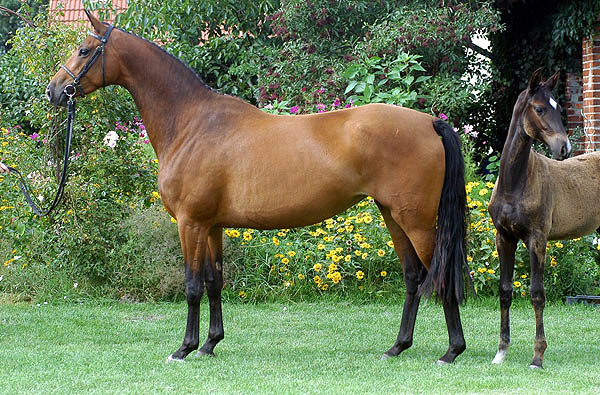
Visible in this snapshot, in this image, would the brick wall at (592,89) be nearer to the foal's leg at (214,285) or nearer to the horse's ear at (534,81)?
the horse's ear at (534,81)

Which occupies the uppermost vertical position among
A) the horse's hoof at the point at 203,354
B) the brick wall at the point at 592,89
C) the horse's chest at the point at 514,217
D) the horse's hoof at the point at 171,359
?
the brick wall at the point at 592,89

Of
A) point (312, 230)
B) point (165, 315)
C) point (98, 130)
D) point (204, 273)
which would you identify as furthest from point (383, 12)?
point (204, 273)

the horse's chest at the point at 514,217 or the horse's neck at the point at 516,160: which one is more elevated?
the horse's neck at the point at 516,160

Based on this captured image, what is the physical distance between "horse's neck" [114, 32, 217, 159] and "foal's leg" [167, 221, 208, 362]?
620mm

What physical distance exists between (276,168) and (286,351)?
1.33m

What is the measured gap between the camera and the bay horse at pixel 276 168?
16.1 feet

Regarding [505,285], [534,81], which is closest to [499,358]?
[505,285]

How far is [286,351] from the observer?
5465 mm

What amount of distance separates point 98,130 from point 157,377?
3575 millimetres

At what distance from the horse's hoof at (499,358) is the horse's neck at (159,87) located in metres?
2.54

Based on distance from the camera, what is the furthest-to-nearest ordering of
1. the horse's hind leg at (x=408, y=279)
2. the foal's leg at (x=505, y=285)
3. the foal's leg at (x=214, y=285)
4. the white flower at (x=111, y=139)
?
the white flower at (x=111, y=139), the foal's leg at (x=214, y=285), the horse's hind leg at (x=408, y=279), the foal's leg at (x=505, y=285)

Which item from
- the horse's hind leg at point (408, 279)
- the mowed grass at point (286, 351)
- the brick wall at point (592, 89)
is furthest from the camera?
the brick wall at point (592, 89)

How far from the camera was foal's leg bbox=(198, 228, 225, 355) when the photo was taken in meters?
5.31

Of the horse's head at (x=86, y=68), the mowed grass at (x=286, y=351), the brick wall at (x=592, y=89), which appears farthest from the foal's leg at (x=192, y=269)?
the brick wall at (x=592, y=89)
